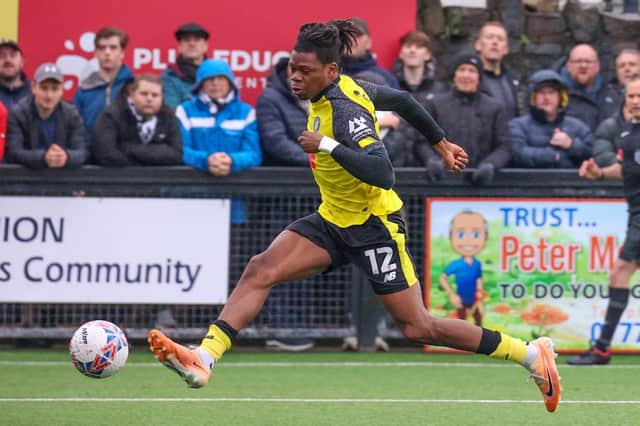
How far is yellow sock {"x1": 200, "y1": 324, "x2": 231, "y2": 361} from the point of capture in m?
7.00

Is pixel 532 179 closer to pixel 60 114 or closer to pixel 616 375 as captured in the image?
pixel 616 375

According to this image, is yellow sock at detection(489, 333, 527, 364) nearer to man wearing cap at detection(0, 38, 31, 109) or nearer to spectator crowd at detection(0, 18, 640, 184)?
spectator crowd at detection(0, 18, 640, 184)

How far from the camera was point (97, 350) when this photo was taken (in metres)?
7.05

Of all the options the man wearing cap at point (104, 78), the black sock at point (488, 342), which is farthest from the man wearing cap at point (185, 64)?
the black sock at point (488, 342)

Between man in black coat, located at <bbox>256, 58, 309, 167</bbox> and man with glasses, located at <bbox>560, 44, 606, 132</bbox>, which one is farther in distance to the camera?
man with glasses, located at <bbox>560, 44, 606, 132</bbox>

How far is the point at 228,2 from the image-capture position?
12.6 meters

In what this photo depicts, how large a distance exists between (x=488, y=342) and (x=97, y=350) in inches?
82.9

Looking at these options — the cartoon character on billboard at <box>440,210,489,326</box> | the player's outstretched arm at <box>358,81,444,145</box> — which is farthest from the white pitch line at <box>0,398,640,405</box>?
the cartoon character on billboard at <box>440,210,489,326</box>

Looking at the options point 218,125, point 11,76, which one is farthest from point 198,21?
point 11,76

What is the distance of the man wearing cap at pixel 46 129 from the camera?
10953mm

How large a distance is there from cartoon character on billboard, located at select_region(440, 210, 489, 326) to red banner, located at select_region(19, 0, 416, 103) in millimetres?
1953

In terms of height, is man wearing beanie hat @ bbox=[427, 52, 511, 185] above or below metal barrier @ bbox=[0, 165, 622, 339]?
above

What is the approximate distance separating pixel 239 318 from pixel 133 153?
429 cm

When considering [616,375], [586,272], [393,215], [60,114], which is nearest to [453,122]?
[586,272]
